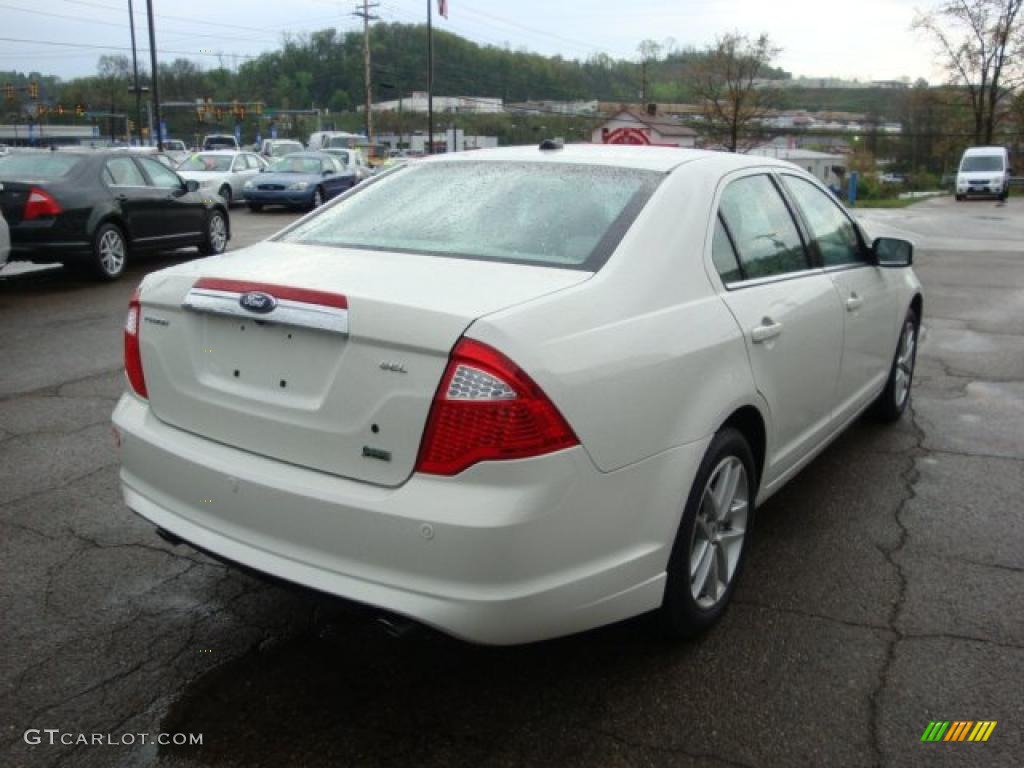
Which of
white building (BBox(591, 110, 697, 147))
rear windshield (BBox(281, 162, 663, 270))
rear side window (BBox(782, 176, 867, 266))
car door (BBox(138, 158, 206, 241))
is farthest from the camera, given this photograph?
white building (BBox(591, 110, 697, 147))

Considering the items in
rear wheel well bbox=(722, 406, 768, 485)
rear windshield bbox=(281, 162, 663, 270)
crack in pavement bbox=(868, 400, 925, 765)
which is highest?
rear windshield bbox=(281, 162, 663, 270)

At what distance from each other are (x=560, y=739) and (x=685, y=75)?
62806mm

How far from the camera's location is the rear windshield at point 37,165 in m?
10.7

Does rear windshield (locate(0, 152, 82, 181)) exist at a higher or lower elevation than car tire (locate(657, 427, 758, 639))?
higher

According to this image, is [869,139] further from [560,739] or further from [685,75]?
[560,739]

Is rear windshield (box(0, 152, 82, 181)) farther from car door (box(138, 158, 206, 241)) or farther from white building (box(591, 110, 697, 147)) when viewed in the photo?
white building (box(591, 110, 697, 147))

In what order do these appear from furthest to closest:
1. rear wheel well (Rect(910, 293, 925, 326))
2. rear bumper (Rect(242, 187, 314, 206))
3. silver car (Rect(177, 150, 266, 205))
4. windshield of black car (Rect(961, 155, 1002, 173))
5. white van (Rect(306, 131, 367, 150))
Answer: white van (Rect(306, 131, 367, 150)), windshield of black car (Rect(961, 155, 1002, 173)), silver car (Rect(177, 150, 266, 205)), rear bumper (Rect(242, 187, 314, 206)), rear wheel well (Rect(910, 293, 925, 326))

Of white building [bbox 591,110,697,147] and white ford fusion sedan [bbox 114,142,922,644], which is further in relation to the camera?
white building [bbox 591,110,697,147]

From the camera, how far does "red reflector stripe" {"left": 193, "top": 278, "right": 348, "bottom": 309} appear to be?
8.34ft

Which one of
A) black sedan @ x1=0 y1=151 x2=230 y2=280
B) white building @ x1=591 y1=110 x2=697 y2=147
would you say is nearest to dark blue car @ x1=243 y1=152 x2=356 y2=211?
white building @ x1=591 y1=110 x2=697 y2=147

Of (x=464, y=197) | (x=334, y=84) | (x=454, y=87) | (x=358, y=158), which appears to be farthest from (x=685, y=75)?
(x=464, y=197)

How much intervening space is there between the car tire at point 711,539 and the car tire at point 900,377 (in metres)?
2.47

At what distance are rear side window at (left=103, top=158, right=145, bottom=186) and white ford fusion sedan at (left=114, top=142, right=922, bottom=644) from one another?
8.92m

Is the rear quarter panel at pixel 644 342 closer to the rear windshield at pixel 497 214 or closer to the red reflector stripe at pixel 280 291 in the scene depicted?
the rear windshield at pixel 497 214
